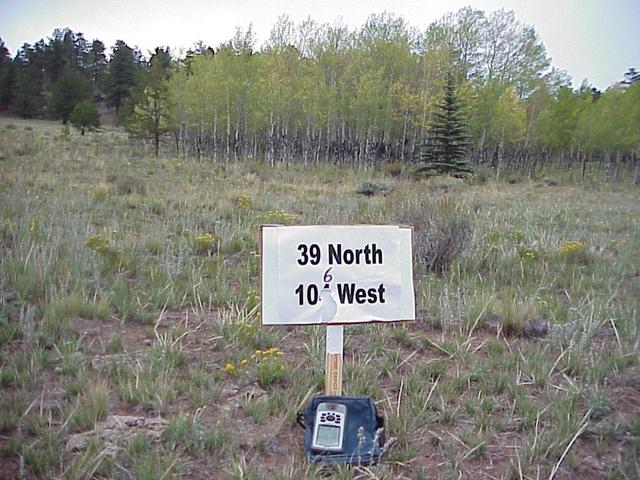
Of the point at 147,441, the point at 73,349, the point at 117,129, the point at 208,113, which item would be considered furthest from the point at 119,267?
the point at 117,129

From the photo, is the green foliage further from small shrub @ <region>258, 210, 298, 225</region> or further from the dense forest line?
small shrub @ <region>258, 210, 298, 225</region>

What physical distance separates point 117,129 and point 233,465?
148ft

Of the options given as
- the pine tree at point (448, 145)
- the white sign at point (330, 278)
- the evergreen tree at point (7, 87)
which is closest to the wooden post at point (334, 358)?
the white sign at point (330, 278)

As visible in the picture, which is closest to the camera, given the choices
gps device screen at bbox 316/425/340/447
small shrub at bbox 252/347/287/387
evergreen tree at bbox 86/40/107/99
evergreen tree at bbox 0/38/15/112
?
gps device screen at bbox 316/425/340/447

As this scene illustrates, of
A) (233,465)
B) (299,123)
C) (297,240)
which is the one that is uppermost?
(299,123)

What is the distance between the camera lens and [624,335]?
3762 mm

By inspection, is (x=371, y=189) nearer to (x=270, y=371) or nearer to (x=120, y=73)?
(x=270, y=371)

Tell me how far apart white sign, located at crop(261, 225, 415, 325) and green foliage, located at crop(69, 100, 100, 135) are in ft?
98.4

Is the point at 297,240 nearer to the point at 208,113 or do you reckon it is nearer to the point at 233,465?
the point at 233,465

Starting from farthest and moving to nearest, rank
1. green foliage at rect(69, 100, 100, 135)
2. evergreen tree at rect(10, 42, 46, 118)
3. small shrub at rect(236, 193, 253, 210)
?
green foliage at rect(69, 100, 100, 135) < evergreen tree at rect(10, 42, 46, 118) < small shrub at rect(236, 193, 253, 210)

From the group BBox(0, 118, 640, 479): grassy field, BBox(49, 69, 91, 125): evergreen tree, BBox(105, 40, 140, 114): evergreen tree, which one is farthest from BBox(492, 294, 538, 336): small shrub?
BBox(105, 40, 140, 114): evergreen tree

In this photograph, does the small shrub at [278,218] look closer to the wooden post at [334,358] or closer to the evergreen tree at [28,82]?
the wooden post at [334,358]

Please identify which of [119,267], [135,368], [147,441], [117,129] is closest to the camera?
[147,441]

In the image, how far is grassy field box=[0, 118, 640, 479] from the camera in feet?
7.57
